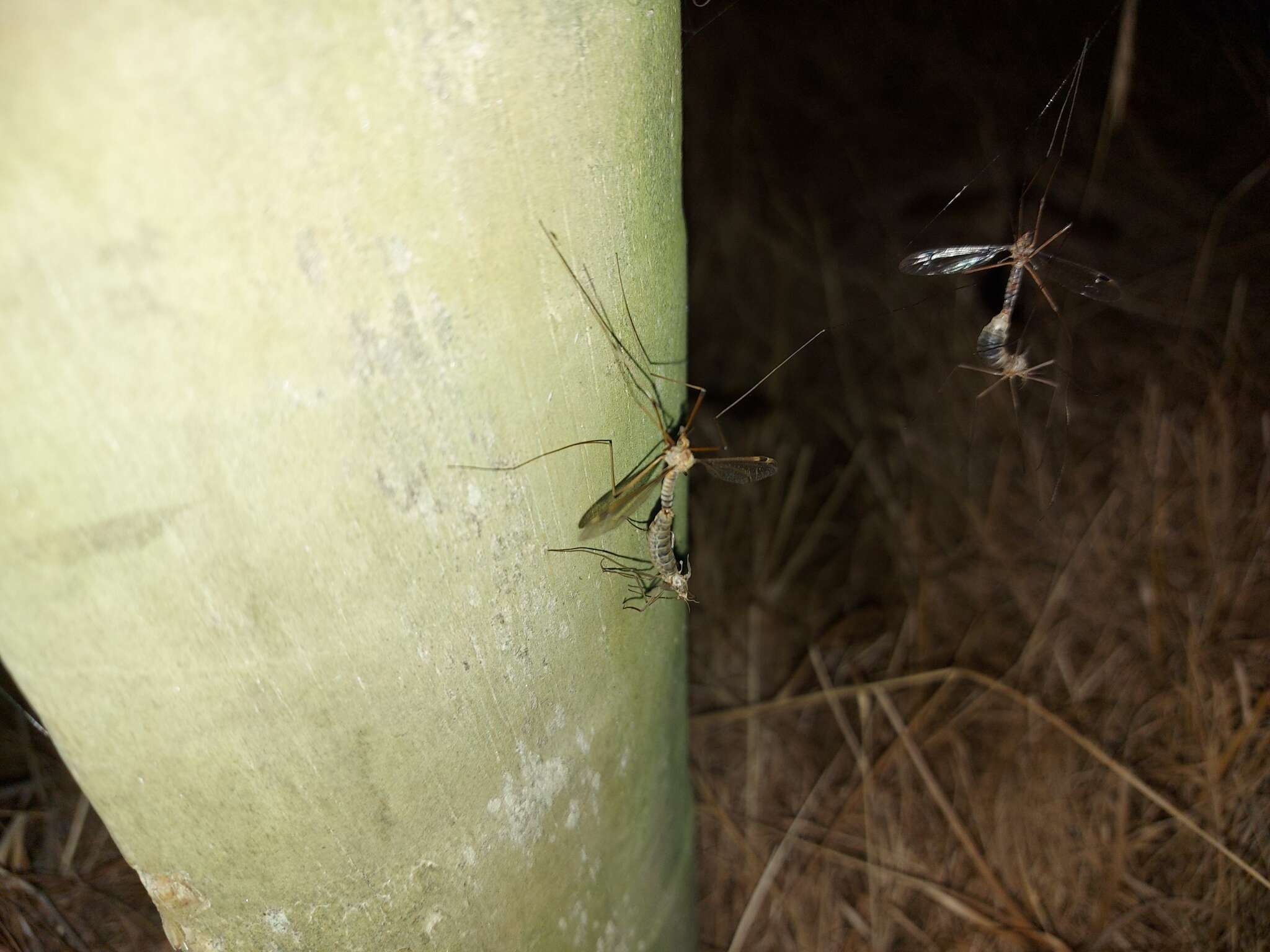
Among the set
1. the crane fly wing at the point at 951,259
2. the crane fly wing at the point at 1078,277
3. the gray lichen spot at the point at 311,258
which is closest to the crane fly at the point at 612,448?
the gray lichen spot at the point at 311,258

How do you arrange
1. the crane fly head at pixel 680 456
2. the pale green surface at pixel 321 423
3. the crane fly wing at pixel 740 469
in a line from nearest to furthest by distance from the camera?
the pale green surface at pixel 321 423, the crane fly head at pixel 680 456, the crane fly wing at pixel 740 469

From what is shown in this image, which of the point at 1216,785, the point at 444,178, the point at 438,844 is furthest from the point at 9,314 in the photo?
the point at 1216,785

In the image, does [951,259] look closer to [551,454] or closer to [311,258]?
[551,454]

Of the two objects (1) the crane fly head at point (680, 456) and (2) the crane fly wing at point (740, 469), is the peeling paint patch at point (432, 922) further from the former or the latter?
(2) the crane fly wing at point (740, 469)

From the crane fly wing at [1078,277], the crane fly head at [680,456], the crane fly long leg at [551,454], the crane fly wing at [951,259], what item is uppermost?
the crane fly long leg at [551,454]

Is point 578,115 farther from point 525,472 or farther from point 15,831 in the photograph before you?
point 15,831

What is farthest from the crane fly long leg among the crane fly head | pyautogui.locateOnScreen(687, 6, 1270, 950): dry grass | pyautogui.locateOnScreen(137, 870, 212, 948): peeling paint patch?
pyautogui.locateOnScreen(687, 6, 1270, 950): dry grass

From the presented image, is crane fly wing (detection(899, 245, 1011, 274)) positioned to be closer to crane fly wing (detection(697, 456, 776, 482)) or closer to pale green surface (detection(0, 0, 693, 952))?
crane fly wing (detection(697, 456, 776, 482))
